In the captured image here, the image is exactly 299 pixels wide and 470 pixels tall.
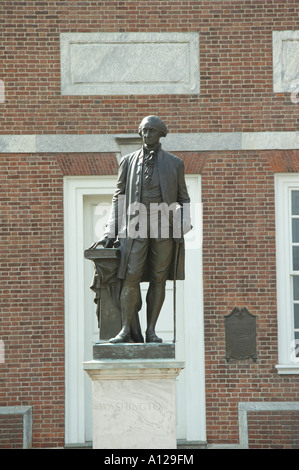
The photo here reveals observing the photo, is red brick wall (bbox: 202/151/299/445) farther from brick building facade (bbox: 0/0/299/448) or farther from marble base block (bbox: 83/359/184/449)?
marble base block (bbox: 83/359/184/449)

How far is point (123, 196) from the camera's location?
870 cm

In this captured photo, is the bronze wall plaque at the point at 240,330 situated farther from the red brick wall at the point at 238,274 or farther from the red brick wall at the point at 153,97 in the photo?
the red brick wall at the point at 153,97

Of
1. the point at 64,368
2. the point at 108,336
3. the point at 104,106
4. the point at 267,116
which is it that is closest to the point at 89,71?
the point at 104,106

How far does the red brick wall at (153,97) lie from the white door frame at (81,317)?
0.81m

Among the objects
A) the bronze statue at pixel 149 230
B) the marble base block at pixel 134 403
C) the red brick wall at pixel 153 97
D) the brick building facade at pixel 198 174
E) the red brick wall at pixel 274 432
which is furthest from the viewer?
the red brick wall at pixel 153 97

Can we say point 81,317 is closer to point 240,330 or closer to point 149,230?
point 240,330

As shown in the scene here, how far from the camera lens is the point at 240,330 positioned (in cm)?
1187

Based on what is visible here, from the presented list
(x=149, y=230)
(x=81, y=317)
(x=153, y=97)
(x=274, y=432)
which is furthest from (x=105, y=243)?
(x=274, y=432)

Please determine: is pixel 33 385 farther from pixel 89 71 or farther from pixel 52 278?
pixel 89 71

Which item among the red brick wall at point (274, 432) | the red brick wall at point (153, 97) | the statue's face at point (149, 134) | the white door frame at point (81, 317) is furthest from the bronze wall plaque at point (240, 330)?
the statue's face at point (149, 134)

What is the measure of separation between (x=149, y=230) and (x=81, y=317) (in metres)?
3.74

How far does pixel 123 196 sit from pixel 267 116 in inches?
160

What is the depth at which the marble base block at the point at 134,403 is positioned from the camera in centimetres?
809

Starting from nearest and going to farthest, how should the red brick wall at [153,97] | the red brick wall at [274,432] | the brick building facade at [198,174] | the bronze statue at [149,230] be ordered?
1. the bronze statue at [149,230]
2. the red brick wall at [274,432]
3. the brick building facade at [198,174]
4. the red brick wall at [153,97]
